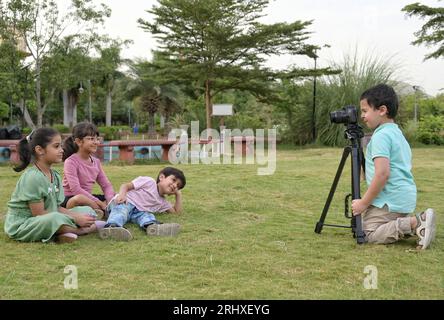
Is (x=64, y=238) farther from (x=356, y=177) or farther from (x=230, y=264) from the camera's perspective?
(x=356, y=177)

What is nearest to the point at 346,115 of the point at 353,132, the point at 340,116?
the point at 340,116

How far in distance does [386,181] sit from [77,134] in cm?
252

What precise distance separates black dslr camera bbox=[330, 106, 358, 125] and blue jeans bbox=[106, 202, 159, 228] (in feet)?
5.03

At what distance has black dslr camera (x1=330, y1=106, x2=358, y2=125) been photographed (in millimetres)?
3466

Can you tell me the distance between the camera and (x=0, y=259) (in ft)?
9.81

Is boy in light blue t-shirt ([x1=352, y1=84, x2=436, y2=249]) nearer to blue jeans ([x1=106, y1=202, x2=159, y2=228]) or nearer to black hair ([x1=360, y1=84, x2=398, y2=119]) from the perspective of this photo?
black hair ([x1=360, y1=84, x2=398, y2=119])

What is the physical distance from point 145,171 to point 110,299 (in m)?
6.06

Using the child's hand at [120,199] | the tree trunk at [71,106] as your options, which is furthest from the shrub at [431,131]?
the tree trunk at [71,106]

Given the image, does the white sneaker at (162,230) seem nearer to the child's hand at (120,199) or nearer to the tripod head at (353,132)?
the child's hand at (120,199)

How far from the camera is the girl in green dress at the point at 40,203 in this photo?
132 inches

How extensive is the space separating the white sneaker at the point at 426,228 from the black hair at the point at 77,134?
267 centimetres

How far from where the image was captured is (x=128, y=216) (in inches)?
159

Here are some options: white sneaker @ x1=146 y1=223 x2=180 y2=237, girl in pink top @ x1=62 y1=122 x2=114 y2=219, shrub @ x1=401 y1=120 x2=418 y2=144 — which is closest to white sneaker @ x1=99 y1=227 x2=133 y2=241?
white sneaker @ x1=146 y1=223 x2=180 y2=237
